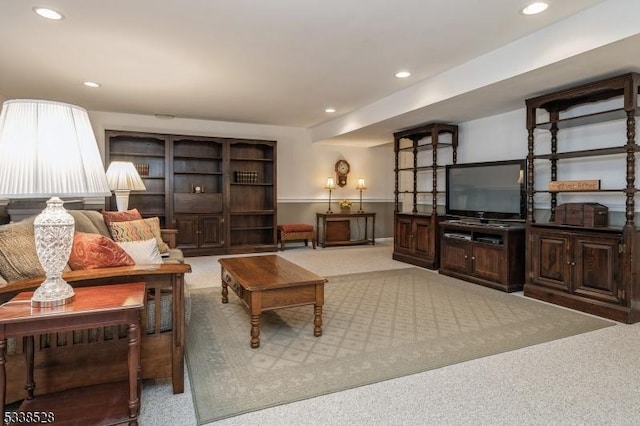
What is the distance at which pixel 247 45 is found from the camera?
11.3 ft

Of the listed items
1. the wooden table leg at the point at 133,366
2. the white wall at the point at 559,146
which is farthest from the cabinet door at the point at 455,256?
the wooden table leg at the point at 133,366

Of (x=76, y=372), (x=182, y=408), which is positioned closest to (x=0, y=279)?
(x=76, y=372)

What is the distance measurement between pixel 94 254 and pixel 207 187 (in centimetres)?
517

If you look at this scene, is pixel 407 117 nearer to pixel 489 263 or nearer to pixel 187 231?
pixel 489 263

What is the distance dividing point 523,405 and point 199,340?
2107 mm

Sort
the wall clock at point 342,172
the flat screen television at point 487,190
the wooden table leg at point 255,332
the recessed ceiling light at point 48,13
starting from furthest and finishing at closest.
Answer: the wall clock at point 342,172 < the flat screen television at point 487,190 < the recessed ceiling light at point 48,13 < the wooden table leg at point 255,332

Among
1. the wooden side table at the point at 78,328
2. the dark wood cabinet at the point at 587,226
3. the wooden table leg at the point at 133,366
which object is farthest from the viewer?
the dark wood cabinet at the point at 587,226

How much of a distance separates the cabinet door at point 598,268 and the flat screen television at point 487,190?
2.92 feet

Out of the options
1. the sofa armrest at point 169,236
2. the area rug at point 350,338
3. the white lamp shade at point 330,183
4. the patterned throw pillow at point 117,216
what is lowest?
the area rug at point 350,338

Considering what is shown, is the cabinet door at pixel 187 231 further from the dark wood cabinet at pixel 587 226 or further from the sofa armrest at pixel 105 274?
the dark wood cabinet at pixel 587 226

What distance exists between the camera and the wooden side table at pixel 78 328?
143 cm

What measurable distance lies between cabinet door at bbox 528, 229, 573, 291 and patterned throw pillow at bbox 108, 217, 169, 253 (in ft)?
12.8

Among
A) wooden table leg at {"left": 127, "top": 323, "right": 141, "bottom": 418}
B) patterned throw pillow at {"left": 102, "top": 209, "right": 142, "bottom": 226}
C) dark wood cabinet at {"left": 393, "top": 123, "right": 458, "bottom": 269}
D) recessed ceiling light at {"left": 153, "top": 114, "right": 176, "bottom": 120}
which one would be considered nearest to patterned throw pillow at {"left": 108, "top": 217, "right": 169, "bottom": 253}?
patterned throw pillow at {"left": 102, "top": 209, "right": 142, "bottom": 226}

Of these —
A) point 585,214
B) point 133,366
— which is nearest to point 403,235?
point 585,214
